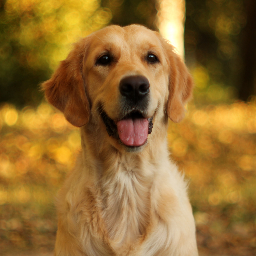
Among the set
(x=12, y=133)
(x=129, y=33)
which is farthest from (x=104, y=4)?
(x=129, y=33)

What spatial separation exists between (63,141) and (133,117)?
526 cm

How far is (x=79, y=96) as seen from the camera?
319 cm

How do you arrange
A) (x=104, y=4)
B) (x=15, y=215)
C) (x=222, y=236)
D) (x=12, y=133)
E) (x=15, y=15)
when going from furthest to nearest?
(x=104, y=4) → (x=15, y=15) → (x=12, y=133) → (x=15, y=215) → (x=222, y=236)

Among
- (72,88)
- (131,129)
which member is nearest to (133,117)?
(131,129)

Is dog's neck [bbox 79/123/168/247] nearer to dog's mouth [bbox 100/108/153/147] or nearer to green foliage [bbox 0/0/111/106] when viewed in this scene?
dog's mouth [bbox 100/108/153/147]

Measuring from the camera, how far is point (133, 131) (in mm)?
2881

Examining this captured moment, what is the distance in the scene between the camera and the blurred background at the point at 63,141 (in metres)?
5.18

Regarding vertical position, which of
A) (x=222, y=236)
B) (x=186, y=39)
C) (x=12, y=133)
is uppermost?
(x=186, y=39)

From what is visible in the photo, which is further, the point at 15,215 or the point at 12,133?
the point at 12,133

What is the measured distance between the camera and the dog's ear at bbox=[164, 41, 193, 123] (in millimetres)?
3320

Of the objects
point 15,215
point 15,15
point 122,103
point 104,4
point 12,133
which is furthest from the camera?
point 104,4

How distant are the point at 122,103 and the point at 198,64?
70.0ft

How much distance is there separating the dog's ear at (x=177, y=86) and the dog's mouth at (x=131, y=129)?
0.42 meters

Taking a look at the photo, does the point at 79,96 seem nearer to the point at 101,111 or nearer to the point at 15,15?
the point at 101,111
